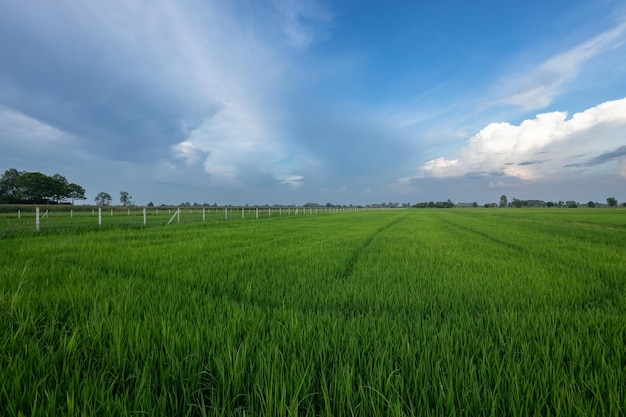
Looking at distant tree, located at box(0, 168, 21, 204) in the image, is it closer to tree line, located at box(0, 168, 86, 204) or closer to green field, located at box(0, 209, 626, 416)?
tree line, located at box(0, 168, 86, 204)

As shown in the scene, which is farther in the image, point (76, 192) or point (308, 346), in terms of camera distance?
point (76, 192)

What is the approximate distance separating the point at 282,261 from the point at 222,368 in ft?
14.3

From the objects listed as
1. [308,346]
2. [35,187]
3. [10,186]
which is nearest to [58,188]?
[35,187]

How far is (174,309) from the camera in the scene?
2773 millimetres

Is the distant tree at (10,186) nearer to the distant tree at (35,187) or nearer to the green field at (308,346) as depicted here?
the distant tree at (35,187)

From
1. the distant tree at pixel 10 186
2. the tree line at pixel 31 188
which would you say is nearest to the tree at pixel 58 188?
the tree line at pixel 31 188

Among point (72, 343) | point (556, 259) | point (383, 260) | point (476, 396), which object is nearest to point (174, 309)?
point (72, 343)

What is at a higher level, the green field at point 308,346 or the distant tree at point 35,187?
the distant tree at point 35,187

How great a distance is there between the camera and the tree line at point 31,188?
299 ft

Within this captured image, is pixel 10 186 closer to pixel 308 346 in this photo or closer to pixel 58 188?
pixel 58 188

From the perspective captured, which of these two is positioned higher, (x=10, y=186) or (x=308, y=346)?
(x=10, y=186)

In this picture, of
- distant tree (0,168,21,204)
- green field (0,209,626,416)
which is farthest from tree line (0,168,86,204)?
green field (0,209,626,416)

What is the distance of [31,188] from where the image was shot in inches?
3602

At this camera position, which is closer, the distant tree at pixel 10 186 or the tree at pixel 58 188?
the distant tree at pixel 10 186
